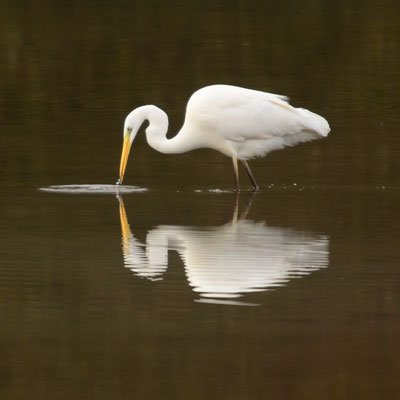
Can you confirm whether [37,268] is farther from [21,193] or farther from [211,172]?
[211,172]

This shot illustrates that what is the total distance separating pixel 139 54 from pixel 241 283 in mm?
15777

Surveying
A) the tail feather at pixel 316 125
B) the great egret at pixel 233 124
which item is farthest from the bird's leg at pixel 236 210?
the tail feather at pixel 316 125

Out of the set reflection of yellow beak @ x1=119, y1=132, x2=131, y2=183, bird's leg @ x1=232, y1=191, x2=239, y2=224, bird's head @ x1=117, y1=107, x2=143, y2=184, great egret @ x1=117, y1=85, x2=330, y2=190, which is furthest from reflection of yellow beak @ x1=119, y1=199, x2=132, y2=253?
great egret @ x1=117, y1=85, x2=330, y2=190

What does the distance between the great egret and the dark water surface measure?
1.09ft

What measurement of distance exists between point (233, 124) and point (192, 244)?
3926mm

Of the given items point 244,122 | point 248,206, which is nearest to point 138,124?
point 244,122

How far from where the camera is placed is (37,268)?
9.15 metres

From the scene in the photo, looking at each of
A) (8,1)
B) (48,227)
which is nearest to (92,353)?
(48,227)

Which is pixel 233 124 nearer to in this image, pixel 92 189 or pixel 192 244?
pixel 92 189

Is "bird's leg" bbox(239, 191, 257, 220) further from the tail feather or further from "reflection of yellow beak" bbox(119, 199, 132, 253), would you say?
the tail feather

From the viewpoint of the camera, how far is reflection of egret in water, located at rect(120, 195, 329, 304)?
860 cm

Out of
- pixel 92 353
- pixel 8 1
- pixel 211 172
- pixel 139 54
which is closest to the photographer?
pixel 92 353

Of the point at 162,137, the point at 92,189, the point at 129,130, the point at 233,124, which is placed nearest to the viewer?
the point at 92,189

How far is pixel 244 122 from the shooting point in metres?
13.9
